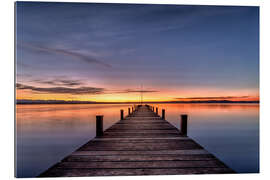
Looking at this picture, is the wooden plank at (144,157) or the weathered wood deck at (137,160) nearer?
the weathered wood deck at (137,160)

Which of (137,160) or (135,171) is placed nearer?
(135,171)

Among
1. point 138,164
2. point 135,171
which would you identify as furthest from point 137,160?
point 135,171

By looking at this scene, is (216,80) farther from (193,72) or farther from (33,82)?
(33,82)

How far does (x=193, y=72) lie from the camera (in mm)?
5836

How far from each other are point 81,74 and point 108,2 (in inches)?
132

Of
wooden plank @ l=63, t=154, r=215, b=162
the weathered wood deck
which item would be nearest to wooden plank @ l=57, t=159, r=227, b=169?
the weathered wood deck

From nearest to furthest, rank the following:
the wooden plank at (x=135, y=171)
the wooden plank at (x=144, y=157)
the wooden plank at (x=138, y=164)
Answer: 1. the wooden plank at (x=135, y=171)
2. the wooden plank at (x=138, y=164)
3. the wooden plank at (x=144, y=157)

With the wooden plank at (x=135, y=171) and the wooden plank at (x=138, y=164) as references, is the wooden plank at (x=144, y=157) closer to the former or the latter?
the wooden plank at (x=138, y=164)

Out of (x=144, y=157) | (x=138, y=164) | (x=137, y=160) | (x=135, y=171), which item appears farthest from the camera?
(x=144, y=157)

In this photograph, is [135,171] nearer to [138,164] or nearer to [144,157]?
[138,164]

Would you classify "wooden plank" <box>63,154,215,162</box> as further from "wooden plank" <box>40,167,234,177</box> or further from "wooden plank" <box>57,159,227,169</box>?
"wooden plank" <box>40,167,234,177</box>

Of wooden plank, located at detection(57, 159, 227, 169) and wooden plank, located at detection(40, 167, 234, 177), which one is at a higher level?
wooden plank, located at detection(57, 159, 227, 169)

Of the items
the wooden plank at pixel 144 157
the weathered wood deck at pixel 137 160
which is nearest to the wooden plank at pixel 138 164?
the weathered wood deck at pixel 137 160
